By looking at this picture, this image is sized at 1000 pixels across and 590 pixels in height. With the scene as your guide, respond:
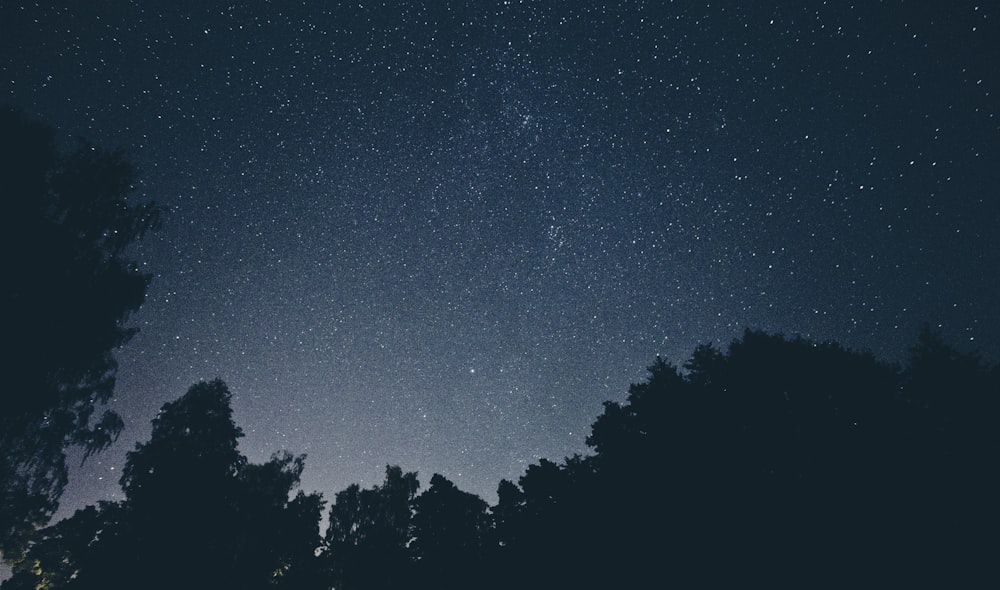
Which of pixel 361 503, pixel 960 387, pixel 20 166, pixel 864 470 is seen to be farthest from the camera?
pixel 361 503

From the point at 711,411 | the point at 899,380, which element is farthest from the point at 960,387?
the point at 711,411

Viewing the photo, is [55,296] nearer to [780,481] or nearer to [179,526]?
[179,526]

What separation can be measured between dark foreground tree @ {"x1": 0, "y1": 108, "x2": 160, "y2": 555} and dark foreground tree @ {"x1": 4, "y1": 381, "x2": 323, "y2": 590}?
2.22 metres

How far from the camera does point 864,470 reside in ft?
43.2

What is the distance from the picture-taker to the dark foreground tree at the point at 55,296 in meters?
13.8

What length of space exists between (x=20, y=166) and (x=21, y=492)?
12.5m

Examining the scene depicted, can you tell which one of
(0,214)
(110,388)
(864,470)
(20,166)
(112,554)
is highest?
(20,166)

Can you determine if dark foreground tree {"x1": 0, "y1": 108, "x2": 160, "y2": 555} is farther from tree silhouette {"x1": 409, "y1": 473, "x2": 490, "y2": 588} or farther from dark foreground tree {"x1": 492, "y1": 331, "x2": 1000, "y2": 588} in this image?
dark foreground tree {"x1": 492, "y1": 331, "x2": 1000, "y2": 588}

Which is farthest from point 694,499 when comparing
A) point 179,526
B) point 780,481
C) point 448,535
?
point 179,526

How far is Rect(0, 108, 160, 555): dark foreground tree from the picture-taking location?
13820 millimetres

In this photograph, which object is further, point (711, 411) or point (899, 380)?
point (899, 380)

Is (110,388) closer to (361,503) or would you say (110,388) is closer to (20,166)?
(20,166)

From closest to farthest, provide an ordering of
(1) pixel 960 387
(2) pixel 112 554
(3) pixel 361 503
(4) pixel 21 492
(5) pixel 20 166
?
1. (5) pixel 20 166
2. (1) pixel 960 387
3. (4) pixel 21 492
4. (2) pixel 112 554
5. (3) pixel 361 503

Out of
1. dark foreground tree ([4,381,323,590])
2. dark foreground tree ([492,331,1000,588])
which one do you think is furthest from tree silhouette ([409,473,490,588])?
dark foreground tree ([4,381,323,590])
